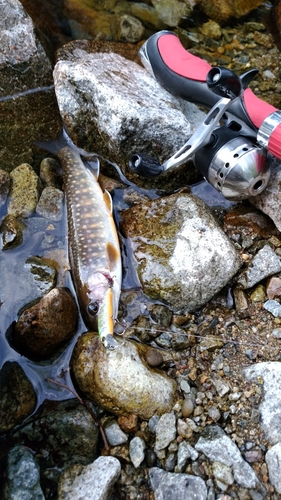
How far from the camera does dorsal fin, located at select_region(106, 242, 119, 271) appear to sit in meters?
3.99

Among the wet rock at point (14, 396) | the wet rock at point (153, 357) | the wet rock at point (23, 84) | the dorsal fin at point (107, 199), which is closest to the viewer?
the wet rock at point (14, 396)

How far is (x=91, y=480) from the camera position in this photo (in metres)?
3.06

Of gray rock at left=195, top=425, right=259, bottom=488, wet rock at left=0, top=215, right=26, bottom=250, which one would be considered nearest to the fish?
wet rock at left=0, top=215, right=26, bottom=250

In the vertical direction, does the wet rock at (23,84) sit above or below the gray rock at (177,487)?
above

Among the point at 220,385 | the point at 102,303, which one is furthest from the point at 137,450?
the point at 102,303

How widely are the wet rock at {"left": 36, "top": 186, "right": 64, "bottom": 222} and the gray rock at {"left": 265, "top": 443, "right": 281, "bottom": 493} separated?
2.77 m

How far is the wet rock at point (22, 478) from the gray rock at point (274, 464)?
5.01 feet

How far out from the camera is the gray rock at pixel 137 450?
321cm

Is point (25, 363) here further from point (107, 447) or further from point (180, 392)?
point (180, 392)

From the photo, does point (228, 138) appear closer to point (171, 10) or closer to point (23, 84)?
point (23, 84)

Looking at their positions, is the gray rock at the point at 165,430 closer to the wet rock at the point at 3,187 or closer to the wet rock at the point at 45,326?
the wet rock at the point at 45,326

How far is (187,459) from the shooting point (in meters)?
3.16

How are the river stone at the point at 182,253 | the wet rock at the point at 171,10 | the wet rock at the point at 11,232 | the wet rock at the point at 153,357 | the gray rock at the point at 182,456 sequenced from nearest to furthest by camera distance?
the gray rock at the point at 182,456, the wet rock at the point at 153,357, the river stone at the point at 182,253, the wet rock at the point at 11,232, the wet rock at the point at 171,10

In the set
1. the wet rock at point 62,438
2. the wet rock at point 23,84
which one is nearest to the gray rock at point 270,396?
the wet rock at point 62,438
